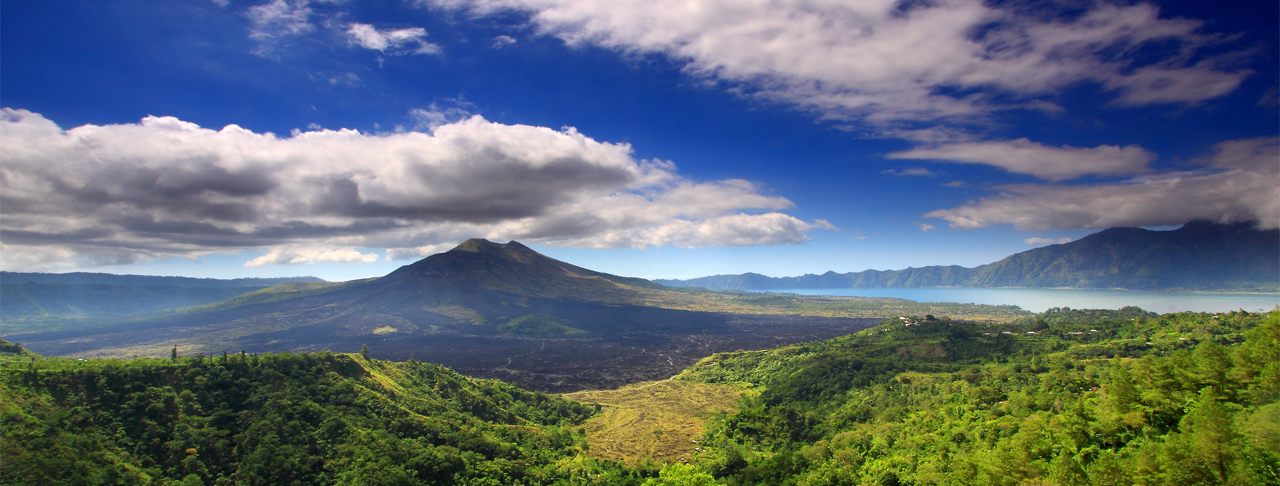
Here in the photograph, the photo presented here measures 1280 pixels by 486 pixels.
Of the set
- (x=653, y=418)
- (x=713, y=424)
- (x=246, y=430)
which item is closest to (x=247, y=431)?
(x=246, y=430)

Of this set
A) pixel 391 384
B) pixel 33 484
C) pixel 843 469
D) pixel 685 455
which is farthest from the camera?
pixel 391 384

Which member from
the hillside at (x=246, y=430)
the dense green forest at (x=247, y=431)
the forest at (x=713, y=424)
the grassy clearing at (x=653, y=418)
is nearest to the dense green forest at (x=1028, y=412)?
the forest at (x=713, y=424)

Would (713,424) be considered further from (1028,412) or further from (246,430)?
(246,430)

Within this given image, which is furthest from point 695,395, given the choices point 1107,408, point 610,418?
point 1107,408

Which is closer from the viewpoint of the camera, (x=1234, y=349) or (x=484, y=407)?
(x=1234, y=349)

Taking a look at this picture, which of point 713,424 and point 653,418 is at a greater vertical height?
point 713,424

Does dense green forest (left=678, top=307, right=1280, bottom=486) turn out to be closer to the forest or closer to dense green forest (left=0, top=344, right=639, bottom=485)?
the forest

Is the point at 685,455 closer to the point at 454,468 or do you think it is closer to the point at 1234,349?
the point at 454,468
